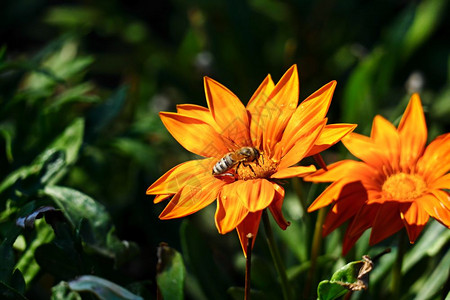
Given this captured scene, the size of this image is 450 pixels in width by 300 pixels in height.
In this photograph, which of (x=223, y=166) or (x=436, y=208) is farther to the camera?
(x=223, y=166)

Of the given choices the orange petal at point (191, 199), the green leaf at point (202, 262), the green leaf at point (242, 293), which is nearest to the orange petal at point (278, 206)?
the orange petal at point (191, 199)

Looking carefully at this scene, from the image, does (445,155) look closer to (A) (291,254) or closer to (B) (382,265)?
(B) (382,265)

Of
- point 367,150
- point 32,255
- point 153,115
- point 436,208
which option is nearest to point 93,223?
point 32,255

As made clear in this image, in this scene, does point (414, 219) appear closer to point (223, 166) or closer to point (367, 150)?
point (367, 150)

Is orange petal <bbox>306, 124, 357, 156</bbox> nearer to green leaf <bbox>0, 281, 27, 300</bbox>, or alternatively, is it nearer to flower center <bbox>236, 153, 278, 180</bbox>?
flower center <bbox>236, 153, 278, 180</bbox>

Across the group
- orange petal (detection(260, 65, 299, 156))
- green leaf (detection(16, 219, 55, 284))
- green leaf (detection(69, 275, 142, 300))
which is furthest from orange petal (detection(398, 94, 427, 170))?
green leaf (detection(16, 219, 55, 284))
